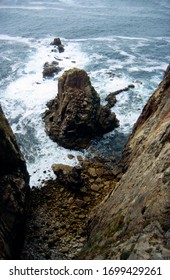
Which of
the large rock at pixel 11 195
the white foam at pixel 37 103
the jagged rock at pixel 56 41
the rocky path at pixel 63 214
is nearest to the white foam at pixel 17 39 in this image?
the white foam at pixel 37 103

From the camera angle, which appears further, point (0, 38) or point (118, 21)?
point (118, 21)

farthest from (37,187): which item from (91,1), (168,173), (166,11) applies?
(91,1)

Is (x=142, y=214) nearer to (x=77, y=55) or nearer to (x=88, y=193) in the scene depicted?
(x=88, y=193)

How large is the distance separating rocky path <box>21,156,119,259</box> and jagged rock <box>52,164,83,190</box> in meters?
0.45

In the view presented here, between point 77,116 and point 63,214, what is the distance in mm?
12270

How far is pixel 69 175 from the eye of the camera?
2573 cm

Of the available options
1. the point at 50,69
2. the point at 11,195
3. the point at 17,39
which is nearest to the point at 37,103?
the point at 50,69

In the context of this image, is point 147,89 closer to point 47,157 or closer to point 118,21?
point 47,157

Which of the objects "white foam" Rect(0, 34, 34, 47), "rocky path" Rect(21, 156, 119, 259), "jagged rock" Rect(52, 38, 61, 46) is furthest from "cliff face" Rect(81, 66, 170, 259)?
"white foam" Rect(0, 34, 34, 47)

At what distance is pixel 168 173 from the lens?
12.3 meters

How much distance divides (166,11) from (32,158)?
263 feet

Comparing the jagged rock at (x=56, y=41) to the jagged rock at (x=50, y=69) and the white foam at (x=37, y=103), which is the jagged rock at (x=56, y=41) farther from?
the jagged rock at (x=50, y=69)
